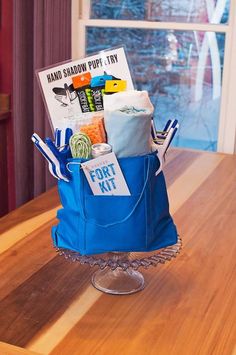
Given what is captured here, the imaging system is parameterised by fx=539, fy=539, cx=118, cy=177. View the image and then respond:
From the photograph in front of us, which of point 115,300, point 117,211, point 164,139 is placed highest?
point 164,139

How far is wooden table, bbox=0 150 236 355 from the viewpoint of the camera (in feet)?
2.73

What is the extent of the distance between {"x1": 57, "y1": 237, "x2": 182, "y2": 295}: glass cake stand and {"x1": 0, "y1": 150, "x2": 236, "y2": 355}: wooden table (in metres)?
0.02

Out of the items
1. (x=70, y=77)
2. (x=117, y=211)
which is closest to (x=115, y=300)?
(x=117, y=211)

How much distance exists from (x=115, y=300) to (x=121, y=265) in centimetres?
6

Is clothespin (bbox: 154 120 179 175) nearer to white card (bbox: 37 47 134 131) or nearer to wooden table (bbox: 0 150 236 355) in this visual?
white card (bbox: 37 47 134 131)

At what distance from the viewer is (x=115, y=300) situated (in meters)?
0.96

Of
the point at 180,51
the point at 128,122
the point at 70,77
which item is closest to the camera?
the point at 128,122

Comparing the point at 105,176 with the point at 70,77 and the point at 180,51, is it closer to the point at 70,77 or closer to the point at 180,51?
the point at 70,77

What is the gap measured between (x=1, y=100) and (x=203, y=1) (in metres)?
0.98

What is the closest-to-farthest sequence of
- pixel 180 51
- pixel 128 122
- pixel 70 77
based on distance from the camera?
pixel 128 122, pixel 70 77, pixel 180 51

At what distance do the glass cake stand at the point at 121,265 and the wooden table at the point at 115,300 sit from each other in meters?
0.02

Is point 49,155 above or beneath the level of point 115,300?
above

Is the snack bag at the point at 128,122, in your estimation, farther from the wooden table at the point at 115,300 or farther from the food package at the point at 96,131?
the wooden table at the point at 115,300

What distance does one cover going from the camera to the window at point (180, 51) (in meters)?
2.19
